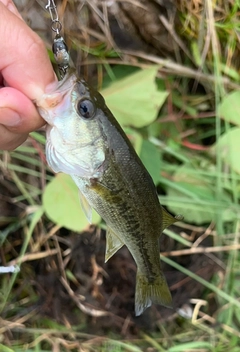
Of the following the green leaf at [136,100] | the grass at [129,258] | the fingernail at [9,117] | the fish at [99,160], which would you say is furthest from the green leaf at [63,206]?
the fingernail at [9,117]

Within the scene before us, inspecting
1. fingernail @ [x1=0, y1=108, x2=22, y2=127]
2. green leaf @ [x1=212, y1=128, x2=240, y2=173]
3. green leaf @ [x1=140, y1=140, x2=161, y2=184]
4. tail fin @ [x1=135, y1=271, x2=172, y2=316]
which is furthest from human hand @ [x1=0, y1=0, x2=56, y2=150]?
green leaf @ [x1=212, y1=128, x2=240, y2=173]

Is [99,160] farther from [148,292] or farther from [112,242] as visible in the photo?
[148,292]

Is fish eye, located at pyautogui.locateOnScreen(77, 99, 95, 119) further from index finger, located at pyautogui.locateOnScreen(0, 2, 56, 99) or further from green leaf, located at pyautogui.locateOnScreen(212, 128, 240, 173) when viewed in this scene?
green leaf, located at pyautogui.locateOnScreen(212, 128, 240, 173)

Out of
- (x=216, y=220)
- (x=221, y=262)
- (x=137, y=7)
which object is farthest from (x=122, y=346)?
(x=137, y=7)

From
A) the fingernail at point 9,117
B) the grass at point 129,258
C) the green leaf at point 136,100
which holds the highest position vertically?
the fingernail at point 9,117

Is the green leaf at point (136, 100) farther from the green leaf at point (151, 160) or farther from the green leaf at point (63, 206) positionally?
the green leaf at point (63, 206)

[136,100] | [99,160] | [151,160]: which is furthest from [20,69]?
[151,160]
